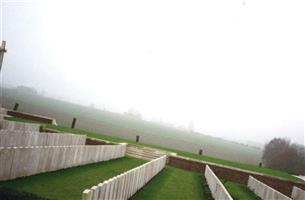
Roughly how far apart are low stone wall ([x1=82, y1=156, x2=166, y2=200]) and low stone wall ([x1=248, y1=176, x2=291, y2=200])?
5939mm

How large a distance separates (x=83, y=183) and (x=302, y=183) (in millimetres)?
18842

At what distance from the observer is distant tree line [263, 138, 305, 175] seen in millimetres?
73912

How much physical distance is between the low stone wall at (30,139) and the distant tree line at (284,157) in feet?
206

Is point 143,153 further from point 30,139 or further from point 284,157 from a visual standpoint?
point 284,157

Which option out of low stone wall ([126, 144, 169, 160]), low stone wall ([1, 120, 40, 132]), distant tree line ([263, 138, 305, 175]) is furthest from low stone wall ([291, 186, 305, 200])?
distant tree line ([263, 138, 305, 175])

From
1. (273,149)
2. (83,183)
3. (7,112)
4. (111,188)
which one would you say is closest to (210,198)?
(83,183)

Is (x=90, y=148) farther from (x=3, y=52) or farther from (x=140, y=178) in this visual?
(x=3, y=52)

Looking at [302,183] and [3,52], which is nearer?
[3,52]

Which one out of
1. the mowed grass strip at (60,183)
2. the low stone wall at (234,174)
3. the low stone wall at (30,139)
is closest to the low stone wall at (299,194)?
the low stone wall at (234,174)

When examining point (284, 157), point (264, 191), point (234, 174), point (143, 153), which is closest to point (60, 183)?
point (264, 191)

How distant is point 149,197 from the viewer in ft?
39.0

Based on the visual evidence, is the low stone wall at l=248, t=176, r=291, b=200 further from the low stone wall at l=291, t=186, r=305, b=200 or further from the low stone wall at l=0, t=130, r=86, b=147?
the low stone wall at l=0, t=130, r=86, b=147

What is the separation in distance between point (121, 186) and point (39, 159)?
384 centimetres

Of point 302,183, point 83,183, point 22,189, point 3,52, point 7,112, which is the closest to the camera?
point 22,189
